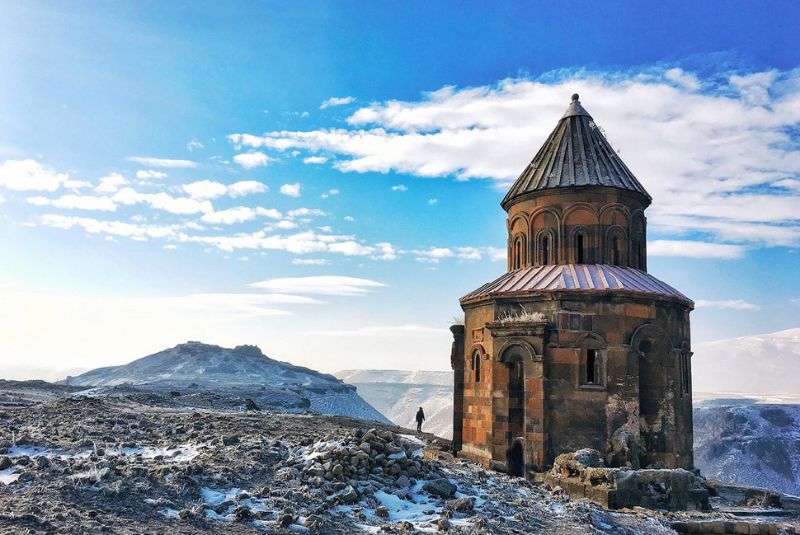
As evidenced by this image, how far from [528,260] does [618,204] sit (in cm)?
282

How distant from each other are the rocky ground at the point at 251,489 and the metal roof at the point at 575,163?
327 inches

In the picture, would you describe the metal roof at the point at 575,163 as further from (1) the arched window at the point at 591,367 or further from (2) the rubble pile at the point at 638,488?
(2) the rubble pile at the point at 638,488

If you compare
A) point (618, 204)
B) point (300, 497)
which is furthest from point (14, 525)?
point (618, 204)

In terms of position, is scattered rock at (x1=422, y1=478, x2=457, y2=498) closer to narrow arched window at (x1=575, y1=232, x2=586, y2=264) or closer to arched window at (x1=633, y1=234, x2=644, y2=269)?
narrow arched window at (x1=575, y1=232, x2=586, y2=264)

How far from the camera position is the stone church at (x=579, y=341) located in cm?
1459

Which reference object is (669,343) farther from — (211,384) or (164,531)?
(211,384)

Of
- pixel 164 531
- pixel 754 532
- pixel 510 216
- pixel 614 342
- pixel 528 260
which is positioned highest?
pixel 510 216

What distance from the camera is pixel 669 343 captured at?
15.2m

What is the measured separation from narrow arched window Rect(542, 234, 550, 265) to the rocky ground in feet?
21.7

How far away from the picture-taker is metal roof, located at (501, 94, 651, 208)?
55.6 ft

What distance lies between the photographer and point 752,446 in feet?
125

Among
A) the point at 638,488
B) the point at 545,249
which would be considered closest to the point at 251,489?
the point at 638,488

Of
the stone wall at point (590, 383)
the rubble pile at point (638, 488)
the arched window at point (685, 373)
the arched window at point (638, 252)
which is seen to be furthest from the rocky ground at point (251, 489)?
the arched window at point (638, 252)

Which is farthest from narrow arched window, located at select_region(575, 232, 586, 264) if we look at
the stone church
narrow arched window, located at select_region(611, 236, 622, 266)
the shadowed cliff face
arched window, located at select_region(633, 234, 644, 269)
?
the shadowed cliff face
